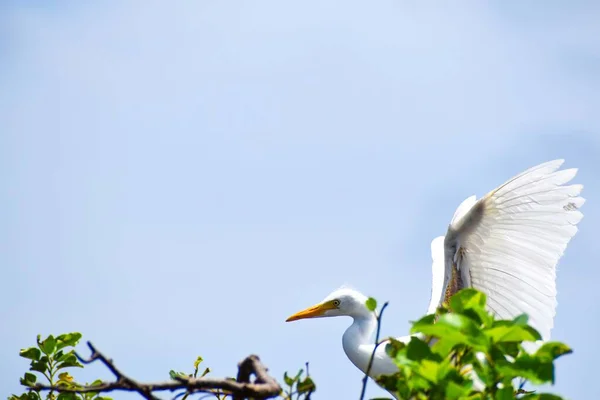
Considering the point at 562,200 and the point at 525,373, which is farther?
the point at 562,200

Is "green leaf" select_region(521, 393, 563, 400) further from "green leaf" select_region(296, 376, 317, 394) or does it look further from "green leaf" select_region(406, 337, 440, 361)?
"green leaf" select_region(296, 376, 317, 394)

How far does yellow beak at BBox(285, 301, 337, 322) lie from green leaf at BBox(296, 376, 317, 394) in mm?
5471

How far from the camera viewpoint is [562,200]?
20.0ft

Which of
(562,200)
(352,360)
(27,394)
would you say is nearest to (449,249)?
(562,200)

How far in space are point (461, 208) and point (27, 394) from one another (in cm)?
402

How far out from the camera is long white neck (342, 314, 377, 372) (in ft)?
23.9

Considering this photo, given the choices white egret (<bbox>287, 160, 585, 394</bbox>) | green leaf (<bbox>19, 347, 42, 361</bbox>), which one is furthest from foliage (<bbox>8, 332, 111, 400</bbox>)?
white egret (<bbox>287, 160, 585, 394</bbox>)

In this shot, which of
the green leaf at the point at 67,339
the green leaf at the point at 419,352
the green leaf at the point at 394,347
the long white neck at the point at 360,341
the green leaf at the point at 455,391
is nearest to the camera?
the green leaf at the point at 455,391

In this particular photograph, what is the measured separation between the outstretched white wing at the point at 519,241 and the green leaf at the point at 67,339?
3.60 metres

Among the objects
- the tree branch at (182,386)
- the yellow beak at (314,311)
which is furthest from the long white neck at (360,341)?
the tree branch at (182,386)

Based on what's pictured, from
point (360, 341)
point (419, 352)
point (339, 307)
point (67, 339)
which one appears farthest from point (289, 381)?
point (339, 307)

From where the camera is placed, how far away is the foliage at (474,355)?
2.08m

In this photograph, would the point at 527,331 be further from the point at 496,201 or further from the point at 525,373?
the point at 496,201

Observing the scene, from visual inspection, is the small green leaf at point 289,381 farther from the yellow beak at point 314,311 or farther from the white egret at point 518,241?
the yellow beak at point 314,311
